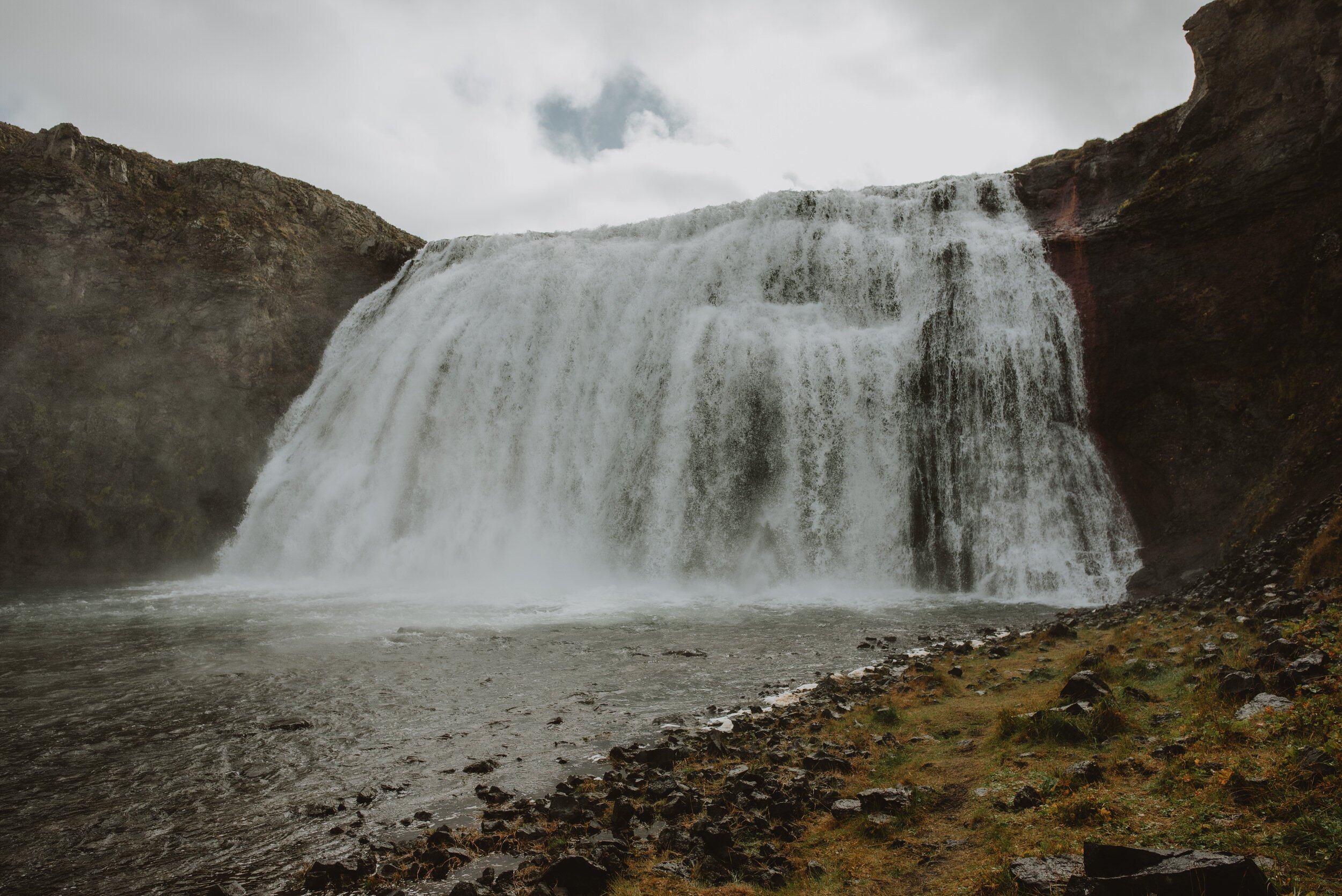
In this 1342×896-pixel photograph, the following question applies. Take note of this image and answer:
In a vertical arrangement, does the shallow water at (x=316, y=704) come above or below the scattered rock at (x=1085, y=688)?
below

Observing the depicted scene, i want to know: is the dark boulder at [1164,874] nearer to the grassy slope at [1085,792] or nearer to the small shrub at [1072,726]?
the grassy slope at [1085,792]

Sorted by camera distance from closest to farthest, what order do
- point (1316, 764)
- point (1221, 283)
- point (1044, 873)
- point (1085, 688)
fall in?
point (1044, 873)
point (1316, 764)
point (1085, 688)
point (1221, 283)

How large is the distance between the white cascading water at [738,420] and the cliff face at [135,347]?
2859 millimetres

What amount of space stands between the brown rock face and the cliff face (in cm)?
3400

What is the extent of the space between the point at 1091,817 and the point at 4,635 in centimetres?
2051

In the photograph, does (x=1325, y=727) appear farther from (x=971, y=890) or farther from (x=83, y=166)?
(x=83, y=166)

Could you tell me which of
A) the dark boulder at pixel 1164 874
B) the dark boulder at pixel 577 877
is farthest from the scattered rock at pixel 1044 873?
the dark boulder at pixel 577 877

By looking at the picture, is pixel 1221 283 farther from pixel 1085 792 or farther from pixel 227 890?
pixel 227 890

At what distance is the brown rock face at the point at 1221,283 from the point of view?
18.7 metres

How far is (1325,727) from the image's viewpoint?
13.8 ft

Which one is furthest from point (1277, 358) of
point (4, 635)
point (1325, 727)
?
point (4, 635)

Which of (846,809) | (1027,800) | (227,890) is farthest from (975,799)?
(227,890)

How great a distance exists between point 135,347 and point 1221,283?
41405 millimetres

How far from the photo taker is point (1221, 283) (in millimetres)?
20656
